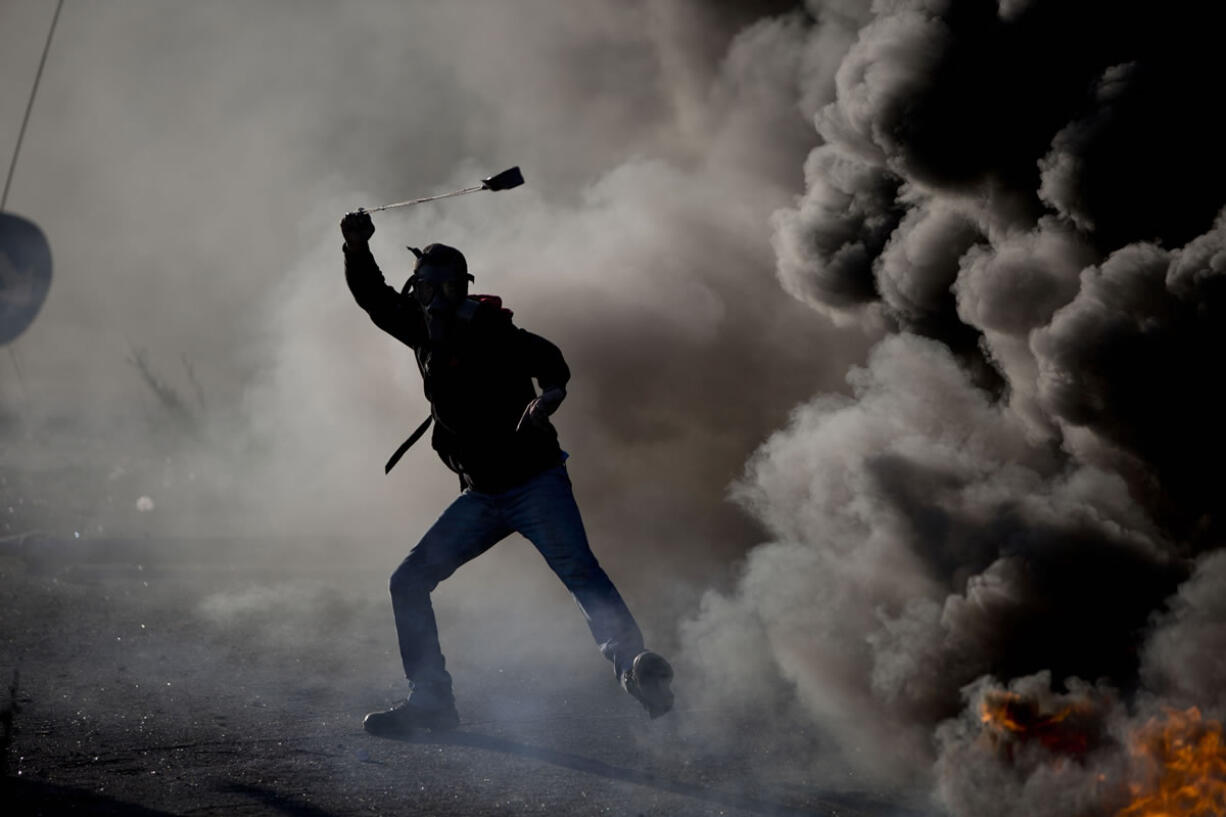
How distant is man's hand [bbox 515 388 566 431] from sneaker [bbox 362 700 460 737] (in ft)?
4.36

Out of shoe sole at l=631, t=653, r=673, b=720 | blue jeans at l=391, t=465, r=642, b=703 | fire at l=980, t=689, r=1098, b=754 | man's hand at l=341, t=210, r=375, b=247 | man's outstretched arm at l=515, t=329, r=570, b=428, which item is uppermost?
man's hand at l=341, t=210, r=375, b=247

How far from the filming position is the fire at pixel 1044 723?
3.54 metres

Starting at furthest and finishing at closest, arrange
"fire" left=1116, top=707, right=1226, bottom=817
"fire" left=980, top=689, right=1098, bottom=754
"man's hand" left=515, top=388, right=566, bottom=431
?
"man's hand" left=515, top=388, right=566, bottom=431
"fire" left=980, top=689, right=1098, bottom=754
"fire" left=1116, top=707, right=1226, bottom=817

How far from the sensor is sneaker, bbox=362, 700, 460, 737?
4137 millimetres

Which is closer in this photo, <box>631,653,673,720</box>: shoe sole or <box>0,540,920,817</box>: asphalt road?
<box>0,540,920,817</box>: asphalt road

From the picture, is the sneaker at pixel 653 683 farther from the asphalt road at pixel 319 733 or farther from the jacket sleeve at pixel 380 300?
the jacket sleeve at pixel 380 300

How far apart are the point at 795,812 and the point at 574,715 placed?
1.45 m

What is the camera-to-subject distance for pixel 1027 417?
207 inches

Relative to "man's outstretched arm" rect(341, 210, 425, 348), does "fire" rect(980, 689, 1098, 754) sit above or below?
below

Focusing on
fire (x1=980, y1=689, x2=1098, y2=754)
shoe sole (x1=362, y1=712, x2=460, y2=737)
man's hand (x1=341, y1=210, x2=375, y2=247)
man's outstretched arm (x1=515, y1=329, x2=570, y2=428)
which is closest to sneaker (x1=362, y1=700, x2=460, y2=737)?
shoe sole (x1=362, y1=712, x2=460, y2=737)

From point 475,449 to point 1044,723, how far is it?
230cm

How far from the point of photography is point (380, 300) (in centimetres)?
411

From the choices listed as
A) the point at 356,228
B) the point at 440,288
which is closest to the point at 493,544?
the point at 440,288

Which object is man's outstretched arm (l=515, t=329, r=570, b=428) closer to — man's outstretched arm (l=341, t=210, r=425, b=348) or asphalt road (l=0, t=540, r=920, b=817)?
man's outstretched arm (l=341, t=210, r=425, b=348)
